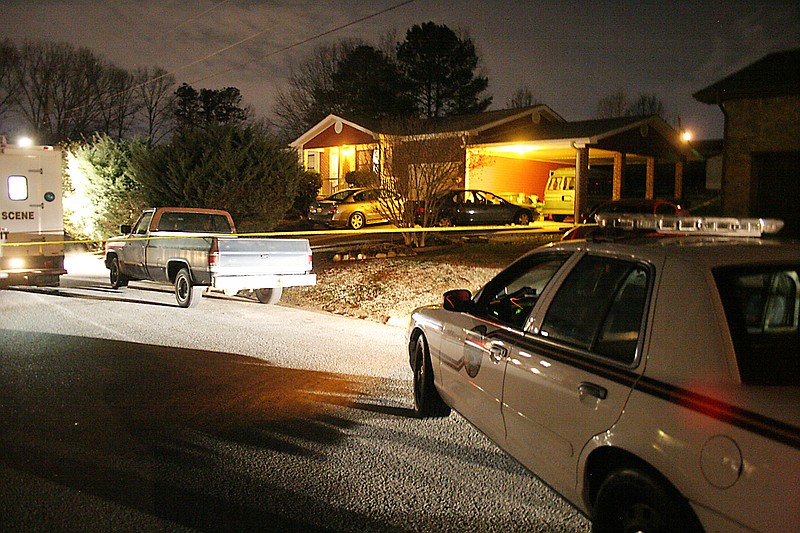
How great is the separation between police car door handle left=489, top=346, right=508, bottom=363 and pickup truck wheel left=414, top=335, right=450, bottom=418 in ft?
4.66

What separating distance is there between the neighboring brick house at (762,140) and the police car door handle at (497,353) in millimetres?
15909

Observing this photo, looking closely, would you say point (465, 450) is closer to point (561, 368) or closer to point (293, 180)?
point (561, 368)

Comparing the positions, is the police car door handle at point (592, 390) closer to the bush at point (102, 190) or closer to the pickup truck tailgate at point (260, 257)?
the pickup truck tailgate at point (260, 257)

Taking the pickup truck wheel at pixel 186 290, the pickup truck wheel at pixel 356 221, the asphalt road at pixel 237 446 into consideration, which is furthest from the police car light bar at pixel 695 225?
the pickup truck wheel at pixel 356 221

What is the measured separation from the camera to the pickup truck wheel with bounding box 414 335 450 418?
19.5 ft

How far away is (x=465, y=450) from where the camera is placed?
543 centimetres

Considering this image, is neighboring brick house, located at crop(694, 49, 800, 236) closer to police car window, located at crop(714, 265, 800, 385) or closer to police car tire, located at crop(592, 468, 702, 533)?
police car window, located at crop(714, 265, 800, 385)

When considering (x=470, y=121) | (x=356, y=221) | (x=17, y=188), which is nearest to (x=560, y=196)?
(x=470, y=121)

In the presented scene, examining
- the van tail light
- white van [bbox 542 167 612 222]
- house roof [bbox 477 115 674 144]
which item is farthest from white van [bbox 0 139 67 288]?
white van [bbox 542 167 612 222]

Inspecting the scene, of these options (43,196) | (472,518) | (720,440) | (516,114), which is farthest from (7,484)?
(516,114)

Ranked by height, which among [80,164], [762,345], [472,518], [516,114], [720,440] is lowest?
[472,518]

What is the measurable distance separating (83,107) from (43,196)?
45480 millimetres

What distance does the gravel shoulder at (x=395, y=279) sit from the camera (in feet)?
41.9

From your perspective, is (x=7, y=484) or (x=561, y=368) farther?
(x=7, y=484)
